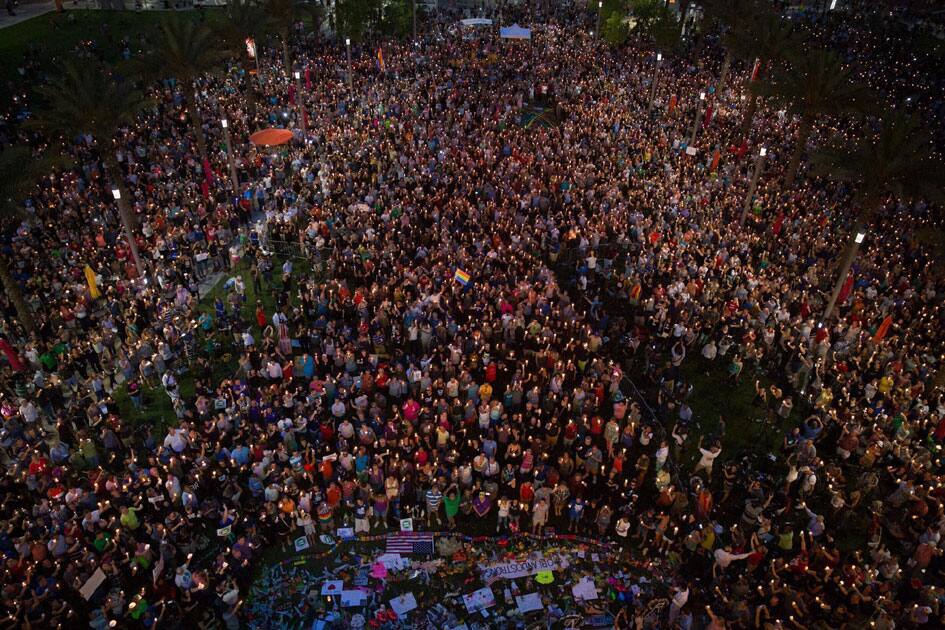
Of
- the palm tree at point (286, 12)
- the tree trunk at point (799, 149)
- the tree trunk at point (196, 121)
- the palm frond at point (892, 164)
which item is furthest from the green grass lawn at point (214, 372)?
the tree trunk at point (799, 149)

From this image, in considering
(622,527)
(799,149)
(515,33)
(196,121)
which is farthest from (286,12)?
(622,527)

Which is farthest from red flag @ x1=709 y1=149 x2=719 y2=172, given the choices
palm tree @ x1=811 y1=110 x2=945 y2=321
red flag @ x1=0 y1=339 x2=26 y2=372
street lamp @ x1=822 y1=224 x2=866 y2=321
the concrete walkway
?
the concrete walkway

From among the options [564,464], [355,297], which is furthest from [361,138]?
[564,464]

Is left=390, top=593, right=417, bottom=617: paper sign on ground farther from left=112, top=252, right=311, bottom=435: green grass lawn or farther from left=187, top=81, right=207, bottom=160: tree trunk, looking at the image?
left=187, top=81, right=207, bottom=160: tree trunk

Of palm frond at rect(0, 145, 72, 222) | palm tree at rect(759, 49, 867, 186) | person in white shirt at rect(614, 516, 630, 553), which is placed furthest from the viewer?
palm tree at rect(759, 49, 867, 186)

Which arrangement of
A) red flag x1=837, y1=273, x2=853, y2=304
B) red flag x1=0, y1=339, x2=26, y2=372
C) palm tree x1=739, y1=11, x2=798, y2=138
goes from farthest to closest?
palm tree x1=739, y1=11, x2=798, y2=138
red flag x1=837, y1=273, x2=853, y2=304
red flag x1=0, y1=339, x2=26, y2=372

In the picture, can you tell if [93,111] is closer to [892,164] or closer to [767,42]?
[892,164]

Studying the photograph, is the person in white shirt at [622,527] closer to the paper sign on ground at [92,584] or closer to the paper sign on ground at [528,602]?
the paper sign on ground at [528,602]
